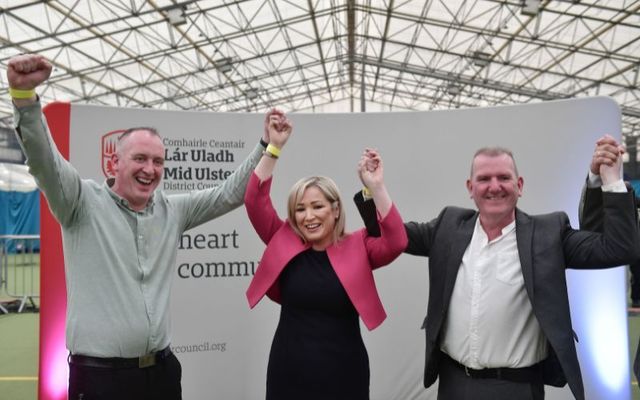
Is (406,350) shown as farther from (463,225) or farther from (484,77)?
(484,77)

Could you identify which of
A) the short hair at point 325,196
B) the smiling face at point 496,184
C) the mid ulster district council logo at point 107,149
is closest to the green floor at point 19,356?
the mid ulster district council logo at point 107,149

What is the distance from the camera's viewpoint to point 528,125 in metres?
2.81

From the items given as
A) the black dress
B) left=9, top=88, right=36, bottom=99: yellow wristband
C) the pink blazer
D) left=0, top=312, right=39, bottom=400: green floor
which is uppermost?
left=9, top=88, right=36, bottom=99: yellow wristband

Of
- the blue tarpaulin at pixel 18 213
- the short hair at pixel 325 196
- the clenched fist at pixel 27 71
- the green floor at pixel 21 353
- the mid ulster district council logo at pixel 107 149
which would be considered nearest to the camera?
the clenched fist at pixel 27 71

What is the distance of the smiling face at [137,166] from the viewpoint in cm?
158

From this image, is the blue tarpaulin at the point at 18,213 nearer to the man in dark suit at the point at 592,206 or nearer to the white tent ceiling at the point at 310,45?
the white tent ceiling at the point at 310,45

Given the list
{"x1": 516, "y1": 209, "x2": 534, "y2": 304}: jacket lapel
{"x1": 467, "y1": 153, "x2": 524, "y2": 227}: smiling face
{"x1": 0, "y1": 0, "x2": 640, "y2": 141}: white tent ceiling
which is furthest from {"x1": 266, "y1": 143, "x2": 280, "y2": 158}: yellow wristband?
{"x1": 0, "y1": 0, "x2": 640, "y2": 141}: white tent ceiling

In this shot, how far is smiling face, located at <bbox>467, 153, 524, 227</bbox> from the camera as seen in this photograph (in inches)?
59.8

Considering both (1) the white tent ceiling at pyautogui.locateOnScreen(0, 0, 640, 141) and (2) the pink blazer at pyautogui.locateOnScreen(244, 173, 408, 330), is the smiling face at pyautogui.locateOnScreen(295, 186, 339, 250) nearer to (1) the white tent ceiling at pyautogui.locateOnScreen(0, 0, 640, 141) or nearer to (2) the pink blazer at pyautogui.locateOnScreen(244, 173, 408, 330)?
(2) the pink blazer at pyautogui.locateOnScreen(244, 173, 408, 330)

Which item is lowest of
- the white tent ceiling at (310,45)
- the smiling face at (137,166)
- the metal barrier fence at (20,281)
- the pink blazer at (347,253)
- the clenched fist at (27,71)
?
the metal barrier fence at (20,281)

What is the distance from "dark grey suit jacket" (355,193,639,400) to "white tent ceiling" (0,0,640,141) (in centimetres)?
920

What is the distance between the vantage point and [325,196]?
1.68 metres

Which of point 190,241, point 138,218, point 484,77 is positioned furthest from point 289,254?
point 484,77

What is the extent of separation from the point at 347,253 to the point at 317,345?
339 mm
